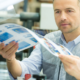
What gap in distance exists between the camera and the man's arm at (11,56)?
96 cm

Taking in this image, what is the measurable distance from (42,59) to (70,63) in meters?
0.65

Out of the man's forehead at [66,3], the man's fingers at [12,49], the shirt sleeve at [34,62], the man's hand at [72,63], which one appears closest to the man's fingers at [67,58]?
the man's hand at [72,63]

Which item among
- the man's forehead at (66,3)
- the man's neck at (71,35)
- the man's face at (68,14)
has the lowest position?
the man's neck at (71,35)

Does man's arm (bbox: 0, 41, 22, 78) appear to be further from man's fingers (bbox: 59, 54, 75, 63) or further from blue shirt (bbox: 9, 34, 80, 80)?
man's fingers (bbox: 59, 54, 75, 63)

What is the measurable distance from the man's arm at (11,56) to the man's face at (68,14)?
38 cm

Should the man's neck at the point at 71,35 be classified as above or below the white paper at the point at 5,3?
below

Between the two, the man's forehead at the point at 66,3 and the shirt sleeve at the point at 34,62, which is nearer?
the man's forehead at the point at 66,3

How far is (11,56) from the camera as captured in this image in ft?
3.37

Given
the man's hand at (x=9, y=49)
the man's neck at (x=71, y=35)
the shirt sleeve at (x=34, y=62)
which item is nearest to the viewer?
the man's hand at (x=9, y=49)

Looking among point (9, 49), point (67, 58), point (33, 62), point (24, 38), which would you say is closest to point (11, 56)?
point (9, 49)

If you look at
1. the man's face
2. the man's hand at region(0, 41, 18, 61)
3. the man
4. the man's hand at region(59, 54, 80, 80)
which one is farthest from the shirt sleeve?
the man's hand at region(59, 54, 80, 80)

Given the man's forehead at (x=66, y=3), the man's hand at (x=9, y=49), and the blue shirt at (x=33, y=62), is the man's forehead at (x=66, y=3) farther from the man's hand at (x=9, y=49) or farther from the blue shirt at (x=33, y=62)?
the man's hand at (x=9, y=49)

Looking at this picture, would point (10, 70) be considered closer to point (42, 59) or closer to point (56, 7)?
point (42, 59)

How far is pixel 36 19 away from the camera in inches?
49.6
